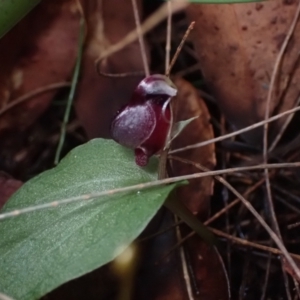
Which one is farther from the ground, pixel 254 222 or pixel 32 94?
pixel 32 94

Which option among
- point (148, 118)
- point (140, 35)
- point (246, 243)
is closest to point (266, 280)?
point (246, 243)

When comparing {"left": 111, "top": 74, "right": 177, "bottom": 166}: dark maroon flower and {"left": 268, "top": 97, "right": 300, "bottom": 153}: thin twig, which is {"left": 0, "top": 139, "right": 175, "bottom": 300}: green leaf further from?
{"left": 268, "top": 97, "right": 300, "bottom": 153}: thin twig

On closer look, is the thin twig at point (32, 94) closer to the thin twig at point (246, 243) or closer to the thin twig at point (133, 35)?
the thin twig at point (133, 35)

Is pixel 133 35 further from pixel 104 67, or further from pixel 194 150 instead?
pixel 194 150

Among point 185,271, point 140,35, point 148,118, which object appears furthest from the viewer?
point 140,35

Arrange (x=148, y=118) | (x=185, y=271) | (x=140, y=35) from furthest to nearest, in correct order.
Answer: (x=140, y=35) < (x=185, y=271) < (x=148, y=118)

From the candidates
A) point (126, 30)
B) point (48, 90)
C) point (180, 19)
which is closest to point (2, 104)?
point (48, 90)

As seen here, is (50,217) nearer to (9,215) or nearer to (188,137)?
(9,215)
